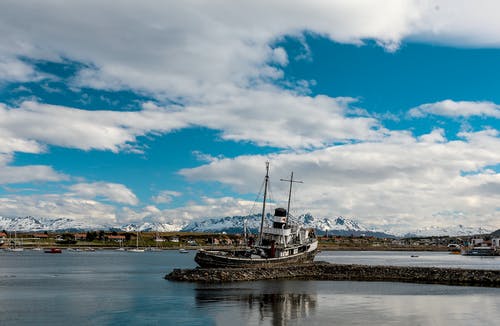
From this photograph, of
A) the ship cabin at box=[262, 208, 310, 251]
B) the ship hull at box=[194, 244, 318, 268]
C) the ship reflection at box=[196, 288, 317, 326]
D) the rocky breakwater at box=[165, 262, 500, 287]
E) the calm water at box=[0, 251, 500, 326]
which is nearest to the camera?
the calm water at box=[0, 251, 500, 326]

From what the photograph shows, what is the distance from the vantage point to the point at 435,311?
43812mm

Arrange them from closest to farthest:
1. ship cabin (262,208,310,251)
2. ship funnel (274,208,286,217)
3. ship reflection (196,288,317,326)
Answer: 1. ship reflection (196,288,317,326)
2. ship cabin (262,208,310,251)
3. ship funnel (274,208,286,217)

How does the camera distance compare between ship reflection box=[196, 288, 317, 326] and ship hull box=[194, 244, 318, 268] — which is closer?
ship reflection box=[196, 288, 317, 326]

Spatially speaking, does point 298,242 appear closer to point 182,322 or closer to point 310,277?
point 310,277

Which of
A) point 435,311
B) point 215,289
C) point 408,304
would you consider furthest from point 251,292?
point 435,311

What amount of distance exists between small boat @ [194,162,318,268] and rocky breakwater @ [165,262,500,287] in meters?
4.80

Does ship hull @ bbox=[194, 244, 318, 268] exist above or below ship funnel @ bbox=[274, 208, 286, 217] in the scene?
below

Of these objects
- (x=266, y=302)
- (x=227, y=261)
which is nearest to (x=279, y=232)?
(x=227, y=261)

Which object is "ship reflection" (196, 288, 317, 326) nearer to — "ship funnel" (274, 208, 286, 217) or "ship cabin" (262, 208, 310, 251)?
"ship cabin" (262, 208, 310, 251)

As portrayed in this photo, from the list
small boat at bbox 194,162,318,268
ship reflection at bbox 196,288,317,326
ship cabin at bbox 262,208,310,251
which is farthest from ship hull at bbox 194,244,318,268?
ship reflection at bbox 196,288,317,326

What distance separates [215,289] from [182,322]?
2204 centimetres

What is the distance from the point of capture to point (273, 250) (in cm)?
8544

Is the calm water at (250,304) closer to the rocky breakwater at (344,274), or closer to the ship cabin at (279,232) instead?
the rocky breakwater at (344,274)

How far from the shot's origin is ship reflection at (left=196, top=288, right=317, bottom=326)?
4121cm
